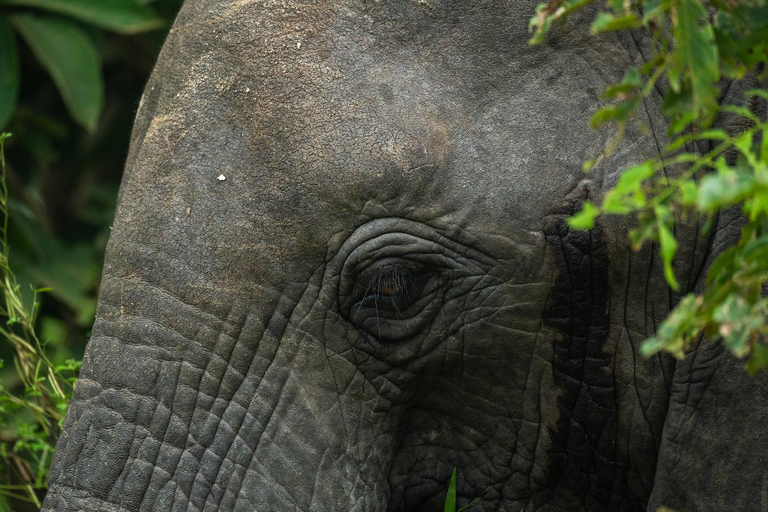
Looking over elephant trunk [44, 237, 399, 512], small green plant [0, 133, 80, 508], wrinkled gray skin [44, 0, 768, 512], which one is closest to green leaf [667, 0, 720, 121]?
wrinkled gray skin [44, 0, 768, 512]

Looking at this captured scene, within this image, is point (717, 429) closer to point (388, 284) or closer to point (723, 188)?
point (388, 284)

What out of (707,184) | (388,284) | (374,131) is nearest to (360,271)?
(388,284)

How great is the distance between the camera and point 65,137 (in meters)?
7.19

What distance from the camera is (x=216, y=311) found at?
2686 mm

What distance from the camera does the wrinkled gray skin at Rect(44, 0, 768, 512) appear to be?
8.68ft

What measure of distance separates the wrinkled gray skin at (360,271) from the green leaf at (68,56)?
11.3ft

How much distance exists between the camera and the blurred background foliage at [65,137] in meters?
5.98

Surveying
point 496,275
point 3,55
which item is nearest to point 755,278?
point 496,275

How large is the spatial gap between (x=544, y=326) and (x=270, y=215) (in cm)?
73

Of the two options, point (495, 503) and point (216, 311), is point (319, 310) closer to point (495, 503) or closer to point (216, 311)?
point (216, 311)

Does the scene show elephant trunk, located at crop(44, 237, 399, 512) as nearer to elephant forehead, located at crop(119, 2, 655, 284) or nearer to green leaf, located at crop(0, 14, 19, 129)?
elephant forehead, located at crop(119, 2, 655, 284)

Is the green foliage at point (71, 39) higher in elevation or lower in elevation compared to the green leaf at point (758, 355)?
higher

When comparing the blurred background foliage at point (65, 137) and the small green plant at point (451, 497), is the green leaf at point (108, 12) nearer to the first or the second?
the blurred background foliage at point (65, 137)

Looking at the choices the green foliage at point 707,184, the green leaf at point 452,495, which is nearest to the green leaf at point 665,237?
the green foliage at point 707,184
